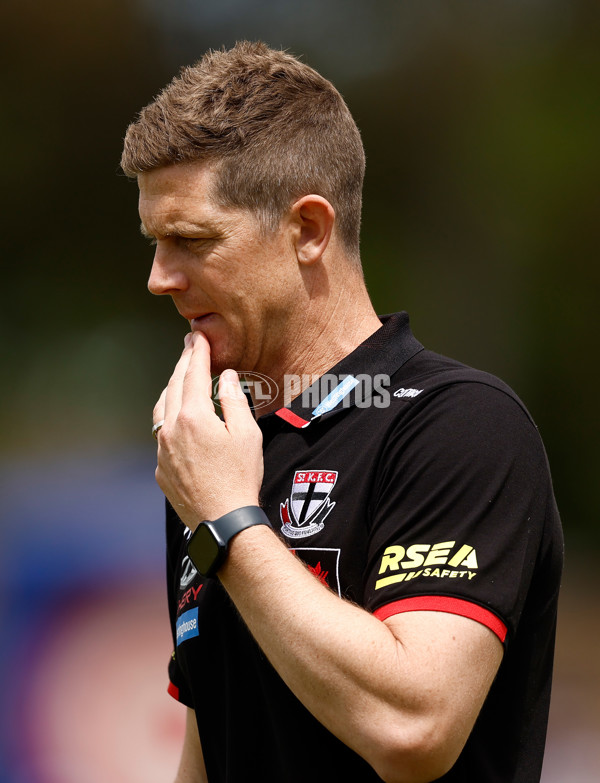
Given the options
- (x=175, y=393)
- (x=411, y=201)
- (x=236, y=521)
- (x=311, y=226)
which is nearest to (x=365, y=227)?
(x=411, y=201)

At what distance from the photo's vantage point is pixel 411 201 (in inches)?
214

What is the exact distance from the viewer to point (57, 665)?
4.76 meters

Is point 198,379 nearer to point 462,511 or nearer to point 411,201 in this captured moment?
point 462,511

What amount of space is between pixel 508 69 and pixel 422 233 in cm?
118

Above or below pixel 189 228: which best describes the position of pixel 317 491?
below

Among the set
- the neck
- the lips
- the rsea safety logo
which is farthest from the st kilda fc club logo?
the lips

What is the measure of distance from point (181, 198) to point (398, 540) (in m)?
0.98

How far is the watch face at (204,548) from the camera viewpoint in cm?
146

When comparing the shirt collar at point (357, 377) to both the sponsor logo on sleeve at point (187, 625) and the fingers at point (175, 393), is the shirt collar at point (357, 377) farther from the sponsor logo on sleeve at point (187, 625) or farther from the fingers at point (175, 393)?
the sponsor logo on sleeve at point (187, 625)

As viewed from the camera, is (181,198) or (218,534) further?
(181,198)

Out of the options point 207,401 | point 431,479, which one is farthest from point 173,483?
point 431,479

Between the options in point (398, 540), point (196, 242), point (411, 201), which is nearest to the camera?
point (398, 540)

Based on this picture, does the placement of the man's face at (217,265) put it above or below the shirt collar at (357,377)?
above

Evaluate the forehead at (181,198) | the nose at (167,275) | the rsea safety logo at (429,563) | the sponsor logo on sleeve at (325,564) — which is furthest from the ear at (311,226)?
the rsea safety logo at (429,563)
